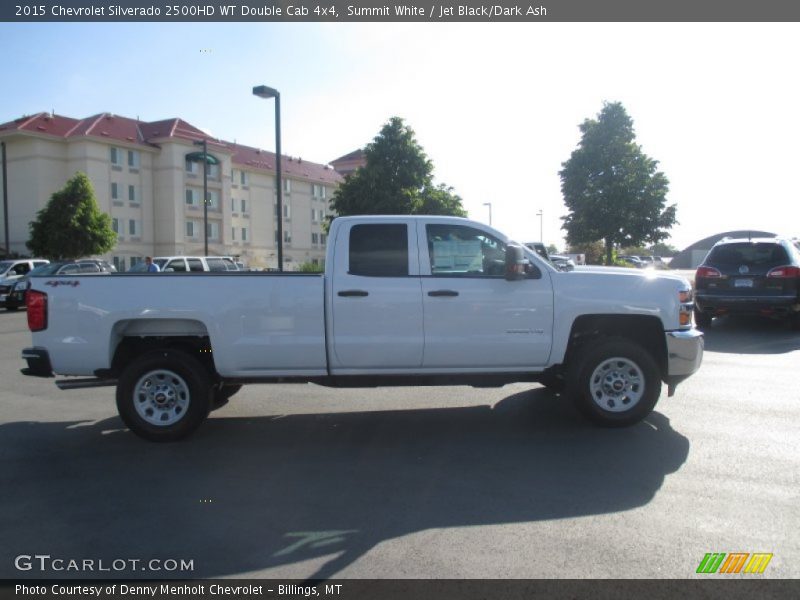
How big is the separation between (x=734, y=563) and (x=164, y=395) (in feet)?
16.0

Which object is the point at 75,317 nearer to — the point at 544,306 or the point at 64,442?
the point at 64,442

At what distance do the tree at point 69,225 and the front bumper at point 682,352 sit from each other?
1528 inches

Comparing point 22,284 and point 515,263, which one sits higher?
point 22,284

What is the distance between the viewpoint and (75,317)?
610 centimetres

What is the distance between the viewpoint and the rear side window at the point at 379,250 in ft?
20.9

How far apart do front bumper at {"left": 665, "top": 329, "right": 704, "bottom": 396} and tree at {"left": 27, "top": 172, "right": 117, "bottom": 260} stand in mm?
38802

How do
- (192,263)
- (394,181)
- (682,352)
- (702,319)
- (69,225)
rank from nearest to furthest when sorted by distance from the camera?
(682,352) < (702,319) < (192,263) < (69,225) < (394,181)

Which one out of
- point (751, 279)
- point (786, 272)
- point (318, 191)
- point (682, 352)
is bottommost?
point (682, 352)

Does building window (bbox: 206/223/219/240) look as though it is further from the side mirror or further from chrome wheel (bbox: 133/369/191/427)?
the side mirror

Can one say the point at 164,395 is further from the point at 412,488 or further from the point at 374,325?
the point at 412,488

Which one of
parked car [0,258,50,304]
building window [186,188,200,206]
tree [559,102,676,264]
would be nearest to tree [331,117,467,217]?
tree [559,102,676,264]

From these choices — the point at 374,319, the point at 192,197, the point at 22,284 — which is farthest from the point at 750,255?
the point at 192,197

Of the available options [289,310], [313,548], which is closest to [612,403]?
[289,310]

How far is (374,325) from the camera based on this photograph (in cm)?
623
